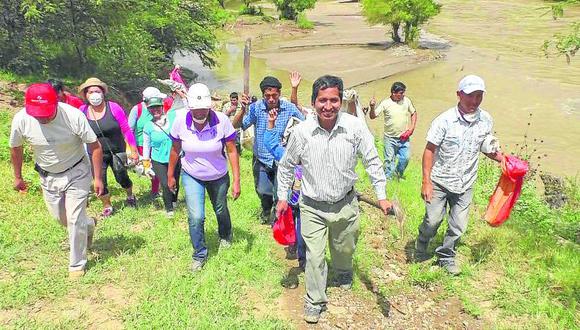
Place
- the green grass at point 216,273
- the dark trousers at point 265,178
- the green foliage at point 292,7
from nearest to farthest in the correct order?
the green grass at point 216,273 → the dark trousers at point 265,178 → the green foliage at point 292,7

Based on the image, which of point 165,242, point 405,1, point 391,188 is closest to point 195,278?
point 165,242

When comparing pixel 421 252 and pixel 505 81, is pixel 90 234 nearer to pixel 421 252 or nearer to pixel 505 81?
pixel 421 252

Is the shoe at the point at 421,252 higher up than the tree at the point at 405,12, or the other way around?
the tree at the point at 405,12

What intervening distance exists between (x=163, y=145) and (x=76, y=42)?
9821mm

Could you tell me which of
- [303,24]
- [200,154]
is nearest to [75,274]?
[200,154]

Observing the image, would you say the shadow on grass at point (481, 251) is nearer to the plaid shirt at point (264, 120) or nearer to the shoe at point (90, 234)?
the plaid shirt at point (264, 120)

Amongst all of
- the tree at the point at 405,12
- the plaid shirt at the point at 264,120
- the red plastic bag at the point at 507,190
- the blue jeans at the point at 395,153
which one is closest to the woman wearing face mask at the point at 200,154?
the plaid shirt at the point at 264,120

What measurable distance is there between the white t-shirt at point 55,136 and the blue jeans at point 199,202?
100 centimetres

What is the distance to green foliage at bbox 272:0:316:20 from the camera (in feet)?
138

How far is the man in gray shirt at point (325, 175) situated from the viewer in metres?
3.85

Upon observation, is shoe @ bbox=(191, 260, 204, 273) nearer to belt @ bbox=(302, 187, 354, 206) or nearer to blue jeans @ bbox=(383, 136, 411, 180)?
belt @ bbox=(302, 187, 354, 206)

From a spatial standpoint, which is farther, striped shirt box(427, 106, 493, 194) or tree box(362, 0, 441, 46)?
tree box(362, 0, 441, 46)

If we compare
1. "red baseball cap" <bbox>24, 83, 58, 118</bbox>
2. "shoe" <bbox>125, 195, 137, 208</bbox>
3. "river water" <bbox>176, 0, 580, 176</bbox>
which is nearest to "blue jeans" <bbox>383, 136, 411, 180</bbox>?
"river water" <bbox>176, 0, 580, 176</bbox>

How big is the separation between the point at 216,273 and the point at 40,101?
2283 mm
